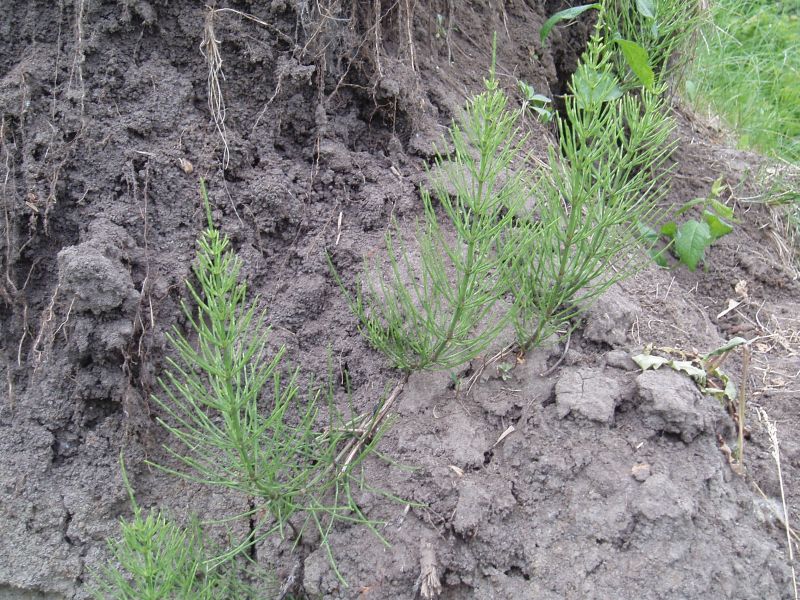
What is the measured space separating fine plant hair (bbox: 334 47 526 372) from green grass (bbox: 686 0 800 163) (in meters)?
2.30

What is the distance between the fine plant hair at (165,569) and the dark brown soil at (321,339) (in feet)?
0.26

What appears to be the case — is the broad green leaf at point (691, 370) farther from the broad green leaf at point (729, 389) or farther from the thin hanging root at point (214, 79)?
the thin hanging root at point (214, 79)

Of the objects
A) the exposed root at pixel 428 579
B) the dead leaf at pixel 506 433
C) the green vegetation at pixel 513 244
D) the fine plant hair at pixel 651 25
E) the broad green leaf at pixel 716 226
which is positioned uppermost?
the fine plant hair at pixel 651 25

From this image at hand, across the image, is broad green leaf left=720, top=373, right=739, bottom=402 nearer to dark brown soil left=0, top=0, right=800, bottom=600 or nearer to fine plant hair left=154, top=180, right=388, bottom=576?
dark brown soil left=0, top=0, right=800, bottom=600

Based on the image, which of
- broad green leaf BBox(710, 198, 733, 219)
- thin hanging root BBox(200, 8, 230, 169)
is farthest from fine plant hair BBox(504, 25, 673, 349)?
thin hanging root BBox(200, 8, 230, 169)

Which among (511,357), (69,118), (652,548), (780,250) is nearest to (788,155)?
(780,250)

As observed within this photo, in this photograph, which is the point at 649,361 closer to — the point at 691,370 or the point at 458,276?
the point at 691,370

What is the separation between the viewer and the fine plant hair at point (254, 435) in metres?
1.45

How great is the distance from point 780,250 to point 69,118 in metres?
2.96

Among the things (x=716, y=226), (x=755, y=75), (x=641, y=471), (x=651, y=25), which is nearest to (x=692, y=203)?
(x=716, y=226)

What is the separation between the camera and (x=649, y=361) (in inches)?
77.9

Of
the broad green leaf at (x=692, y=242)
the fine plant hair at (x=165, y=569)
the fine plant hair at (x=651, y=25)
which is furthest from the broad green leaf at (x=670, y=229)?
the fine plant hair at (x=165, y=569)

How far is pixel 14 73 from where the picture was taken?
7.13 feet

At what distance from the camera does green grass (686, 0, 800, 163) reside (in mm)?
4109
